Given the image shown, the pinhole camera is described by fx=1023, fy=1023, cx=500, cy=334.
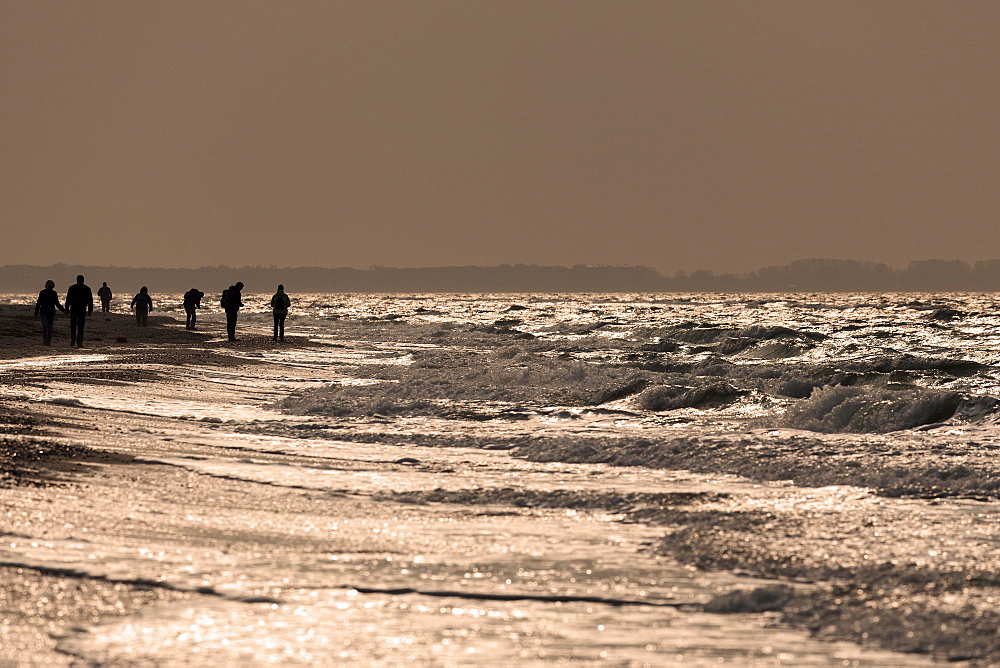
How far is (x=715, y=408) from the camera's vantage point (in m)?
15.5

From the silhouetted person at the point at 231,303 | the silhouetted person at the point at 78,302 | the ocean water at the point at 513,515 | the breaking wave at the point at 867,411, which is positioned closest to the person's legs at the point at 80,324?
the silhouetted person at the point at 78,302

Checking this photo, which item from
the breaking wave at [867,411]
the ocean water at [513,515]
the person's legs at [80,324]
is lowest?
the ocean water at [513,515]

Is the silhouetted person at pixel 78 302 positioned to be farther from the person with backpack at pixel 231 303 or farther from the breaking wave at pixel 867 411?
the breaking wave at pixel 867 411

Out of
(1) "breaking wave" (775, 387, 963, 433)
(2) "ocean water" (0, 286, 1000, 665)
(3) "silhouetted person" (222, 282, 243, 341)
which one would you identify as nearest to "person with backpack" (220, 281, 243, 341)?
(3) "silhouetted person" (222, 282, 243, 341)

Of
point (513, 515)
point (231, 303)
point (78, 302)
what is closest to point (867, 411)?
point (513, 515)

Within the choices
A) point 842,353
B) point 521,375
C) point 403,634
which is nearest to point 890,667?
point 403,634

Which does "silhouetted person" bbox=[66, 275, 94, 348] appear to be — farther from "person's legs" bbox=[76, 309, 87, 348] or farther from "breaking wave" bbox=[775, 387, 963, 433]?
"breaking wave" bbox=[775, 387, 963, 433]

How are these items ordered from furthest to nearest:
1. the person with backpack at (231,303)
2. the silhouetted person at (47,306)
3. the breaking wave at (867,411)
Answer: the person with backpack at (231,303) → the silhouetted person at (47,306) → the breaking wave at (867,411)

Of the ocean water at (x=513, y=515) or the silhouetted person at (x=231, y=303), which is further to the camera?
the silhouetted person at (x=231, y=303)

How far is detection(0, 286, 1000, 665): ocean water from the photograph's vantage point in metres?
4.73

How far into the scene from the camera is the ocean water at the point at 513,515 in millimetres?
4730

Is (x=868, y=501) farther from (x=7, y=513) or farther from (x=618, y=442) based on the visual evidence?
(x=7, y=513)

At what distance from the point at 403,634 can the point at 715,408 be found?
11416mm

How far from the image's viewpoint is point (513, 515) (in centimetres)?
762
